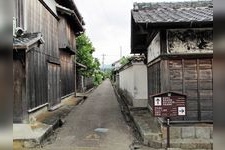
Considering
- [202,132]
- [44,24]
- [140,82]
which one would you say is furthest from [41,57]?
[202,132]

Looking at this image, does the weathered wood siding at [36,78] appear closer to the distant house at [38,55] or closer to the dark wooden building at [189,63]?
the distant house at [38,55]

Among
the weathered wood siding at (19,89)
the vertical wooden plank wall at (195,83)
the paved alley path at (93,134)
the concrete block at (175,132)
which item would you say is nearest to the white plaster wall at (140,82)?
the paved alley path at (93,134)

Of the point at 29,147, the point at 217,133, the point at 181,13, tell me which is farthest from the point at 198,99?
the point at 217,133

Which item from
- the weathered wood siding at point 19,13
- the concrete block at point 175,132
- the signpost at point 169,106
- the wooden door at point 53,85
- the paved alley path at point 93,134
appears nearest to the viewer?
the signpost at point 169,106

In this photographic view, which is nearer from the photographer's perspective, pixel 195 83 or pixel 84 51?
pixel 195 83

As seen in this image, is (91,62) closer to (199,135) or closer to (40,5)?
(40,5)

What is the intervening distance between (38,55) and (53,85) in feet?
14.4

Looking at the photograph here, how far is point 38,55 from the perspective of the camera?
49.9 ft

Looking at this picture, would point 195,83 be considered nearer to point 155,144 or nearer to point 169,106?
point 169,106

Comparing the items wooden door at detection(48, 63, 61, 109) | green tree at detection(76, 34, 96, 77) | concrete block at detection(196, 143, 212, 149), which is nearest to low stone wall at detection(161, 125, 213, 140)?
concrete block at detection(196, 143, 212, 149)

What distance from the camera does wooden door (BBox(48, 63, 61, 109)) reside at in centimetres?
1810

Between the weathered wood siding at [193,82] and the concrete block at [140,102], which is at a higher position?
the weathered wood siding at [193,82]

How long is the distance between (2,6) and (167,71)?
31.4 feet

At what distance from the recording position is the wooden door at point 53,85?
1810cm
